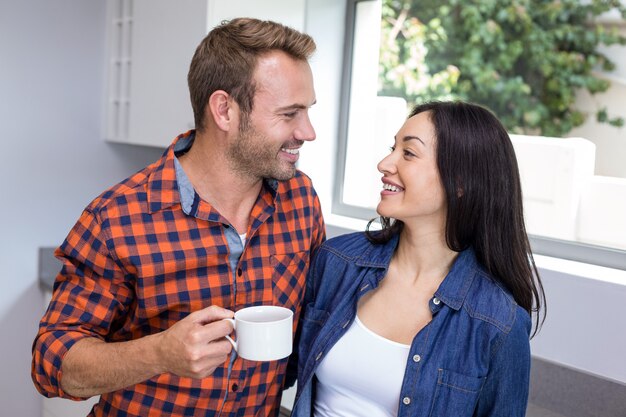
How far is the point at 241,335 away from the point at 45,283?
78.4 inches

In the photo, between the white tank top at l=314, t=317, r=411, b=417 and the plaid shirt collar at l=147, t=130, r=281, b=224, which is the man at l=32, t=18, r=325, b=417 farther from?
the white tank top at l=314, t=317, r=411, b=417

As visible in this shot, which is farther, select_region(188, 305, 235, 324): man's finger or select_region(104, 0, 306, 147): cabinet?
select_region(104, 0, 306, 147): cabinet

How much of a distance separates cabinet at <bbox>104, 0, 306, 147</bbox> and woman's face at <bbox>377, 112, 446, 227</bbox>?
1.14 m

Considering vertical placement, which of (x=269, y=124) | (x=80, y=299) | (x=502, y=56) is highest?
(x=502, y=56)

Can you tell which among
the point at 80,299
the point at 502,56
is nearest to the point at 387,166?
the point at 80,299

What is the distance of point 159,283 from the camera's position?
1383 mm

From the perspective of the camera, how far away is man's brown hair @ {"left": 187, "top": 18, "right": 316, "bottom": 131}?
146cm

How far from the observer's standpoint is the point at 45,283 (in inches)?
112

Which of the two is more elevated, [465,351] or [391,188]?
[391,188]

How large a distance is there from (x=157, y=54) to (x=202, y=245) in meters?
1.38

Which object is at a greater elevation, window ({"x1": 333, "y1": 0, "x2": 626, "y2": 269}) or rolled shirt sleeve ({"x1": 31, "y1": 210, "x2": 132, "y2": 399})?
window ({"x1": 333, "y1": 0, "x2": 626, "y2": 269})

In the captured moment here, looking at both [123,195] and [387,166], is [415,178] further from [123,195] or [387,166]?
[123,195]

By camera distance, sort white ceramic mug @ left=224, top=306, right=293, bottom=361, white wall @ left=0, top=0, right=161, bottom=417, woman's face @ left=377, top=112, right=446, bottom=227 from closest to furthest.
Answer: white ceramic mug @ left=224, top=306, right=293, bottom=361 < woman's face @ left=377, top=112, right=446, bottom=227 < white wall @ left=0, top=0, right=161, bottom=417

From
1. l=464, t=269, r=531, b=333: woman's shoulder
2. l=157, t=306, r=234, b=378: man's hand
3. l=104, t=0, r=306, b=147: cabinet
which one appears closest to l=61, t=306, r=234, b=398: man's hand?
l=157, t=306, r=234, b=378: man's hand
